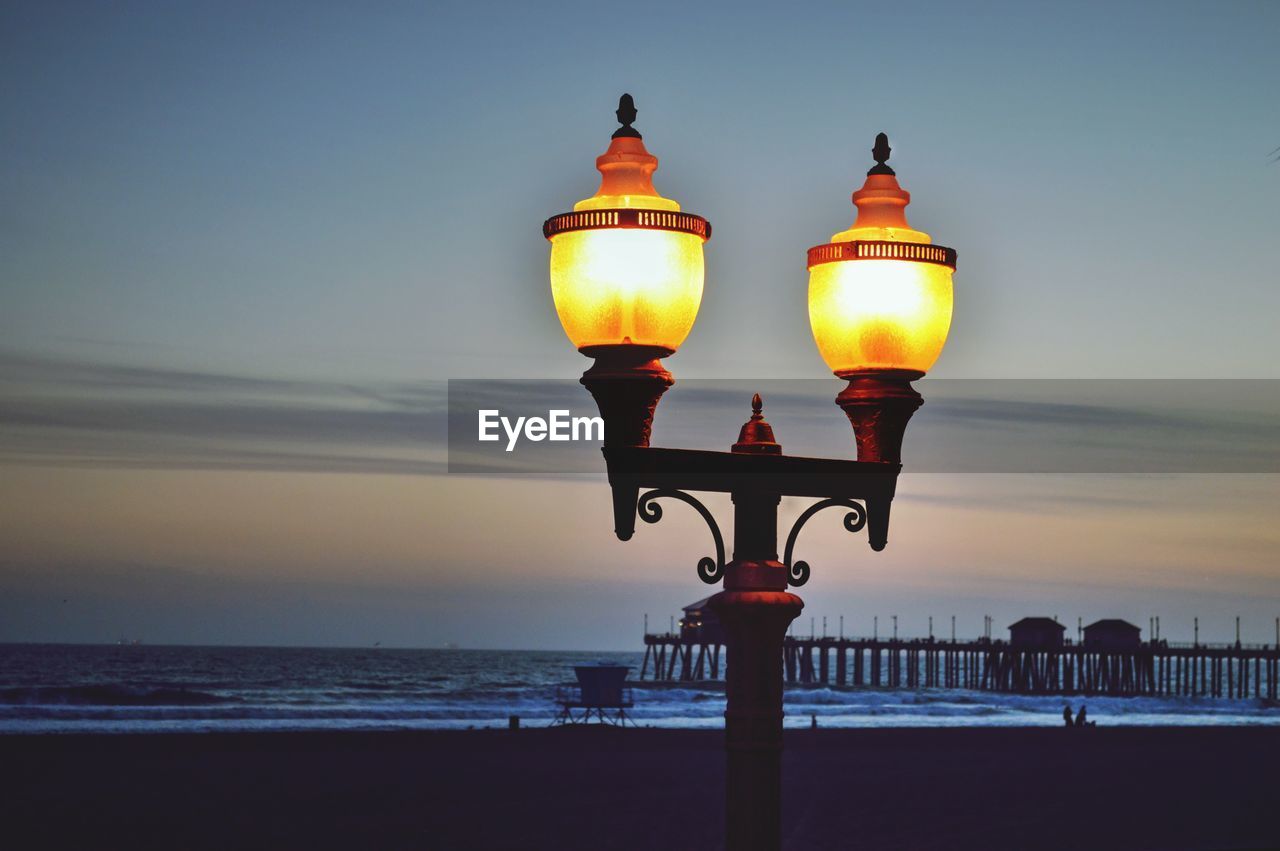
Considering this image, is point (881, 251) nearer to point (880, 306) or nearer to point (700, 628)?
point (880, 306)

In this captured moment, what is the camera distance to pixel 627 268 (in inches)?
149

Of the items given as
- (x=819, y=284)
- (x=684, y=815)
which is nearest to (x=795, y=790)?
(x=684, y=815)

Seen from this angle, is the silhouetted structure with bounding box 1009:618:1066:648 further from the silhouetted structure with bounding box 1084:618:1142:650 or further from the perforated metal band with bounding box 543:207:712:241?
the perforated metal band with bounding box 543:207:712:241

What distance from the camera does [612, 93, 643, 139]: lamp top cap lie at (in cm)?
402

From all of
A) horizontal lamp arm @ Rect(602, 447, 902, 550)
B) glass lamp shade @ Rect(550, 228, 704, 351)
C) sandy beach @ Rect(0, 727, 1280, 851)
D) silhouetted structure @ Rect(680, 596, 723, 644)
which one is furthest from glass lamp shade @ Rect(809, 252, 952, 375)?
silhouetted structure @ Rect(680, 596, 723, 644)

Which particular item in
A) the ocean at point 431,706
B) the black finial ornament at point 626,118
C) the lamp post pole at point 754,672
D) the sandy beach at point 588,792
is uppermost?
the black finial ornament at point 626,118

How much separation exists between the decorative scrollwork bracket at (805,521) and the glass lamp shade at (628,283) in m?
0.62

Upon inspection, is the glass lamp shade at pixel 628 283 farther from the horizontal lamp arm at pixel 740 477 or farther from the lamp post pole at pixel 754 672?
the lamp post pole at pixel 754 672

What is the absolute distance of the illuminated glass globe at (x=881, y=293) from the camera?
422 centimetres

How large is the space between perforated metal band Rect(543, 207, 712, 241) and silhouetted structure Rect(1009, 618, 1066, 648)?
91073 mm

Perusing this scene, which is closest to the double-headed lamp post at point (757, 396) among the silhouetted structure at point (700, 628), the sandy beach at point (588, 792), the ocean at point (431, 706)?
the sandy beach at point (588, 792)

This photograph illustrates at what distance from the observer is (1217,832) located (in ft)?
79.8

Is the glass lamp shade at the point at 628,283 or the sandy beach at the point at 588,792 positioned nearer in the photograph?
the glass lamp shade at the point at 628,283

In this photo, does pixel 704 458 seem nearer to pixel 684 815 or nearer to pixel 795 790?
pixel 684 815
